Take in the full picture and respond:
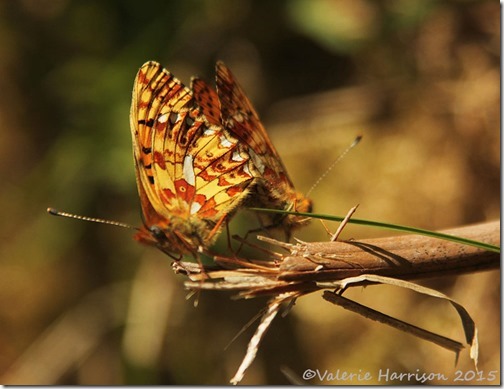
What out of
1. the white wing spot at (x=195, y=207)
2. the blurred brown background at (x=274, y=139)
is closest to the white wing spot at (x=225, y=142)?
the white wing spot at (x=195, y=207)

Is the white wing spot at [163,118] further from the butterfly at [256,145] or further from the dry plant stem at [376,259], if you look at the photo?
the dry plant stem at [376,259]

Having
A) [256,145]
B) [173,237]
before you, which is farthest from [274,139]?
[173,237]

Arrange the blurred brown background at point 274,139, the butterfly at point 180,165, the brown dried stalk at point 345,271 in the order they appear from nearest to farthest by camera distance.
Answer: the brown dried stalk at point 345,271 < the butterfly at point 180,165 < the blurred brown background at point 274,139

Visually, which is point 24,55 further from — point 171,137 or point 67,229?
point 171,137

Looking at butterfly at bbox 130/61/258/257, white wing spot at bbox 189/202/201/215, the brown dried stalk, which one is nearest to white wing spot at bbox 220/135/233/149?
butterfly at bbox 130/61/258/257

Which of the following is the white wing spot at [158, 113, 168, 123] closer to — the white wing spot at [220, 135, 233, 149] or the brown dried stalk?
the white wing spot at [220, 135, 233, 149]

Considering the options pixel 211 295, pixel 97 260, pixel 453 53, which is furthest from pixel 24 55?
pixel 453 53

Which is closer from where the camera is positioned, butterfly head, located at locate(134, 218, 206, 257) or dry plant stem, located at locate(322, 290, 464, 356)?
dry plant stem, located at locate(322, 290, 464, 356)
